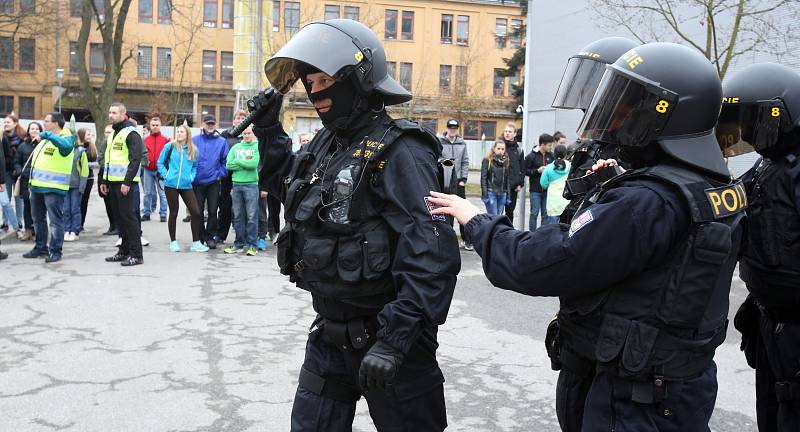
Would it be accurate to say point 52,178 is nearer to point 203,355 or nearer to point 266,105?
point 203,355

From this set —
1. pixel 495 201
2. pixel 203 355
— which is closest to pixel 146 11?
pixel 495 201

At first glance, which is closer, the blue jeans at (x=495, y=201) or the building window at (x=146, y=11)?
the blue jeans at (x=495, y=201)

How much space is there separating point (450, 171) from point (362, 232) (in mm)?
444

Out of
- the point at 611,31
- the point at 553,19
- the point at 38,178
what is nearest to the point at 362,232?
the point at 38,178

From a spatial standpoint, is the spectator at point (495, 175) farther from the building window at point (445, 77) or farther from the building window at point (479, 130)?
the building window at point (479, 130)

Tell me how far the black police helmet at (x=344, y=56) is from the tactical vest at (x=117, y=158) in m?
6.62

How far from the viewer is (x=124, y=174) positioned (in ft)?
30.5

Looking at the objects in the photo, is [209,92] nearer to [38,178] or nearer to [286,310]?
[38,178]

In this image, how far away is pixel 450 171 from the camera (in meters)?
3.08

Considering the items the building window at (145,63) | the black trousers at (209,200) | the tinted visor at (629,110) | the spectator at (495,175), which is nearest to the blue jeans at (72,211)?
the black trousers at (209,200)

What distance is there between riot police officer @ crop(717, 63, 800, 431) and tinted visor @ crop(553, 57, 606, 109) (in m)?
0.63

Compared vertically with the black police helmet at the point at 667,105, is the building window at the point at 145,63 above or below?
above

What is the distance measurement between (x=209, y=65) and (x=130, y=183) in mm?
42423

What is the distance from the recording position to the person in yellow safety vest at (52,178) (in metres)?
9.35
